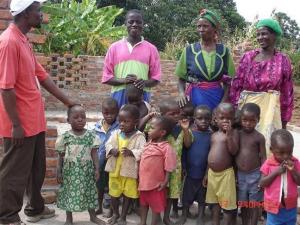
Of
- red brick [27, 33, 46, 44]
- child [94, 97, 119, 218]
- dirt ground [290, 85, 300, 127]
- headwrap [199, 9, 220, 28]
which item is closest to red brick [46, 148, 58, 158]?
child [94, 97, 119, 218]

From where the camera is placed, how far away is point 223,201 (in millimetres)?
3723

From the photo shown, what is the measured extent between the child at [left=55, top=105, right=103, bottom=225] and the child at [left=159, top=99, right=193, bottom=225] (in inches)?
24.7

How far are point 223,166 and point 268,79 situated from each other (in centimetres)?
85

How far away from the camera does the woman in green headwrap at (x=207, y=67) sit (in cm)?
407

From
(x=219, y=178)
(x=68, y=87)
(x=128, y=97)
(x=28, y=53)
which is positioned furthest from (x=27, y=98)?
(x=68, y=87)

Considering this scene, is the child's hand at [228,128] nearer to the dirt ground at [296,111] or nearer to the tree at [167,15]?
the dirt ground at [296,111]

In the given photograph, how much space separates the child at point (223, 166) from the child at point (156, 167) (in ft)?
1.18

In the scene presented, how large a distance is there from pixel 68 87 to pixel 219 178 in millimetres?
9126

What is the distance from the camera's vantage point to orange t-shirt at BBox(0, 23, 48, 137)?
328cm

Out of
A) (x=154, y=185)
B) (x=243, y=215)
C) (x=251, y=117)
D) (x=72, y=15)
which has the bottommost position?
(x=243, y=215)

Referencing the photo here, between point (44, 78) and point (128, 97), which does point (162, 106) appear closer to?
point (128, 97)

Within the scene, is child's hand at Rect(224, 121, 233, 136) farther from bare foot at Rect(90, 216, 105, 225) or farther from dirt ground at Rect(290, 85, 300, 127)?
dirt ground at Rect(290, 85, 300, 127)

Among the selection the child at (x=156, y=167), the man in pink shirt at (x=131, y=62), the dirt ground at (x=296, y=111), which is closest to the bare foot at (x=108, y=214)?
the child at (x=156, y=167)

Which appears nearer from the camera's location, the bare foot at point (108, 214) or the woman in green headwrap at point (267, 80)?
the woman in green headwrap at point (267, 80)
